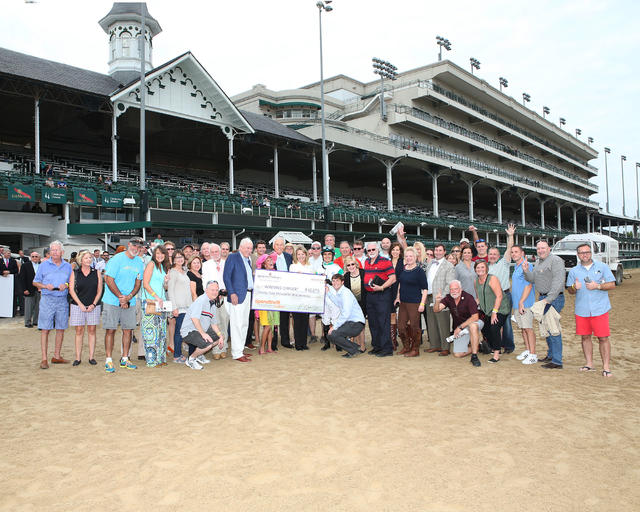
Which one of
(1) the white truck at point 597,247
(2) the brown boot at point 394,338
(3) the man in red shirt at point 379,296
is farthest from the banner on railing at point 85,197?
(1) the white truck at point 597,247

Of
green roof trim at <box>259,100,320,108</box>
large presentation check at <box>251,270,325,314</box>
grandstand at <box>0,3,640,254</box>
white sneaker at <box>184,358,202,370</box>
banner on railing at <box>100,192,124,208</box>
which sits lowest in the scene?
white sneaker at <box>184,358,202,370</box>

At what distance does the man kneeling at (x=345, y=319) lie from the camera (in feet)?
26.0

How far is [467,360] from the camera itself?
24.7 feet

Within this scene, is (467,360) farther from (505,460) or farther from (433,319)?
Result: (505,460)

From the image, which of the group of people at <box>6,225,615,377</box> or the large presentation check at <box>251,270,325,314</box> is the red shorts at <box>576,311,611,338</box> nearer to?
the group of people at <box>6,225,615,377</box>

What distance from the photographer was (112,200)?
20.2 m

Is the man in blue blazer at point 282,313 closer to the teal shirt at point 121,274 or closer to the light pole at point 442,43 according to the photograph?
the teal shirt at point 121,274

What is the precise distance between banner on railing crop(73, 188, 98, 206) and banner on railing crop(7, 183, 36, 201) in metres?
1.54

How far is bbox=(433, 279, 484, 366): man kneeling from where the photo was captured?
7.55m

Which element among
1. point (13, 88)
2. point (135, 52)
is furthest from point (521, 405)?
point (135, 52)

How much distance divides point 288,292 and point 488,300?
3.51 m

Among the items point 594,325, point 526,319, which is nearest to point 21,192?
point 526,319

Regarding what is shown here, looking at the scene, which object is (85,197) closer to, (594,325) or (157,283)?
(157,283)

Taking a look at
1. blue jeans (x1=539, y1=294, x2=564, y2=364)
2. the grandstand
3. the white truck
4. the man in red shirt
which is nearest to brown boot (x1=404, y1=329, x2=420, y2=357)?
the man in red shirt
